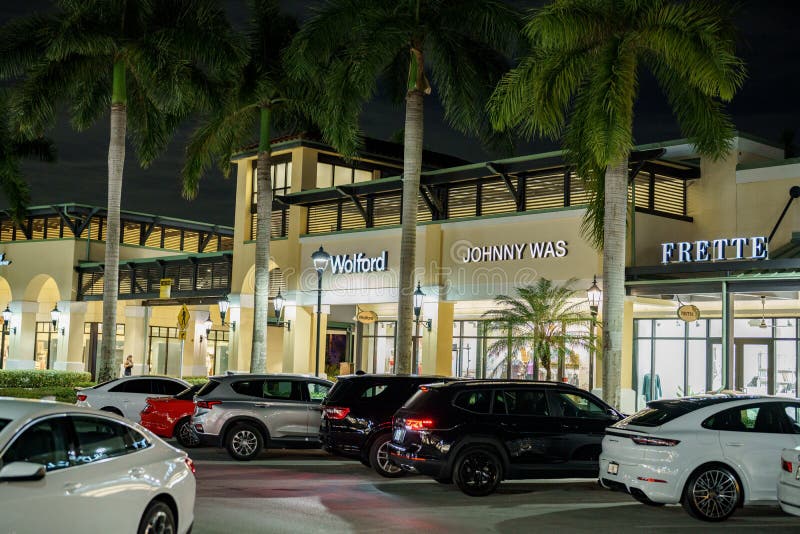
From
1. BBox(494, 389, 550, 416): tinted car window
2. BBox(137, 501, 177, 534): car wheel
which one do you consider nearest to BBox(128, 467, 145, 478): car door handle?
BBox(137, 501, 177, 534): car wheel

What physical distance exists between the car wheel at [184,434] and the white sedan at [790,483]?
A: 42.9 feet

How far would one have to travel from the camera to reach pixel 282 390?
20500 mm

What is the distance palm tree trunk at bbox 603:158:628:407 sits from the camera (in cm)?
2145

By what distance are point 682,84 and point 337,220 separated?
18.4 meters

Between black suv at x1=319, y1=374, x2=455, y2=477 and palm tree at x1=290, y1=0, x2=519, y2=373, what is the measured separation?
25.6 feet

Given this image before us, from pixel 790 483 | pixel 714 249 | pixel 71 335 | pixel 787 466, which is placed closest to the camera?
pixel 790 483

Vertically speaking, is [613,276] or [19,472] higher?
[613,276]

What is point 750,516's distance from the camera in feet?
46.3

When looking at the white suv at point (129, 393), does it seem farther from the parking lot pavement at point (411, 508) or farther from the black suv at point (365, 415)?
the black suv at point (365, 415)

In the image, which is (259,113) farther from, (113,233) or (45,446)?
(45,446)

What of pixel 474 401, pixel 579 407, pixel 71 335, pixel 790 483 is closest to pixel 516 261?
pixel 579 407

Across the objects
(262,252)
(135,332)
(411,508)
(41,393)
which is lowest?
(411,508)

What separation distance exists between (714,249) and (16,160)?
29.2m

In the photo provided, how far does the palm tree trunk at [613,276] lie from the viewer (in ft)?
70.4
